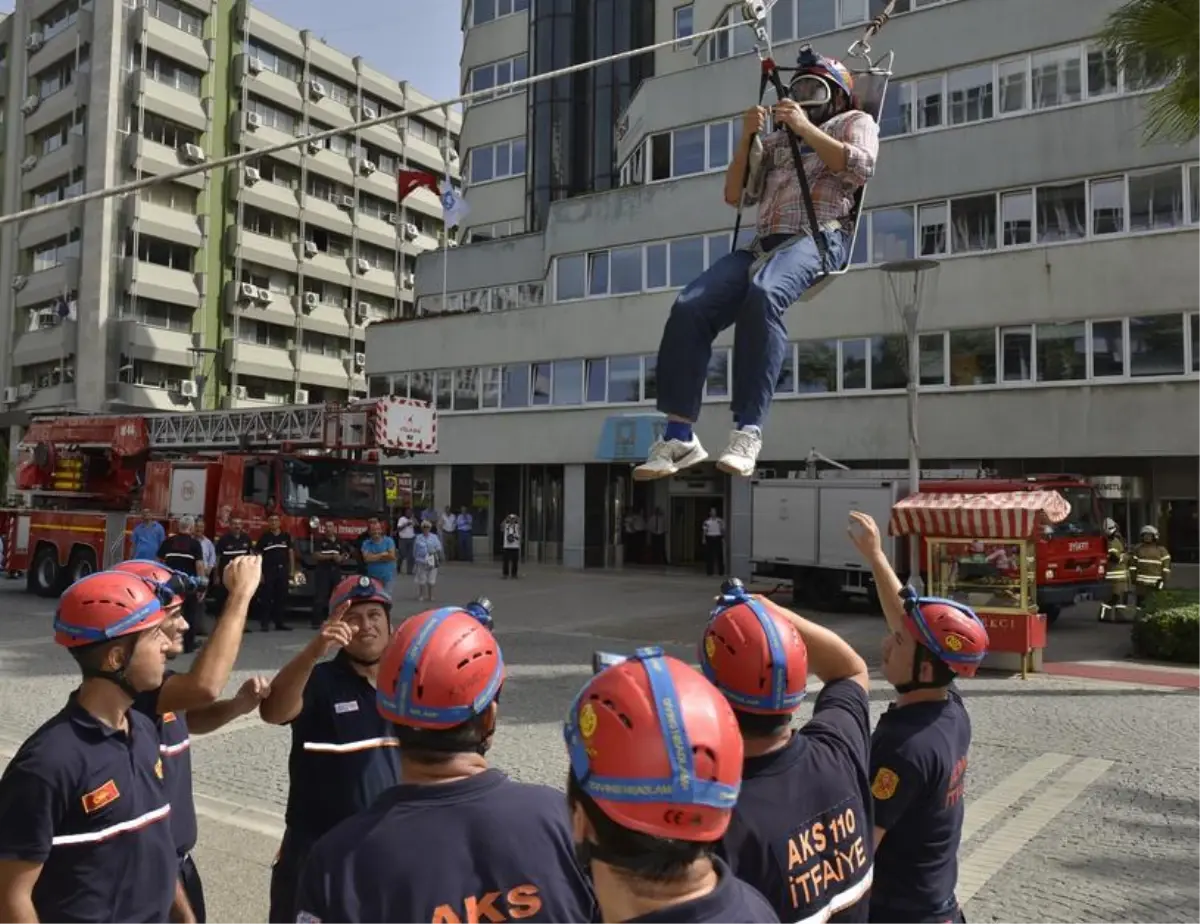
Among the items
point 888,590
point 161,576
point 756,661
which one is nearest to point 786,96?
point 888,590

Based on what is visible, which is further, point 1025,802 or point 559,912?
point 1025,802

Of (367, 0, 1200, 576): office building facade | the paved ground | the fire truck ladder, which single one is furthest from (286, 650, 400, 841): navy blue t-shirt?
(367, 0, 1200, 576): office building facade

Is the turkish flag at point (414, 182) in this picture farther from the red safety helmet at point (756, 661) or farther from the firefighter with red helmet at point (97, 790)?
the red safety helmet at point (756, 661)

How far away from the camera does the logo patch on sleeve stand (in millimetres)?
2863

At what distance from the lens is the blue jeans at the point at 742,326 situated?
12.3 ft

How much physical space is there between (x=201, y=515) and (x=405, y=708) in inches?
653

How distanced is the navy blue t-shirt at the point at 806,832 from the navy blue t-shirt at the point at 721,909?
0.55 m

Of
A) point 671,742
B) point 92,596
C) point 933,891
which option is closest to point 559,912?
point 671,742

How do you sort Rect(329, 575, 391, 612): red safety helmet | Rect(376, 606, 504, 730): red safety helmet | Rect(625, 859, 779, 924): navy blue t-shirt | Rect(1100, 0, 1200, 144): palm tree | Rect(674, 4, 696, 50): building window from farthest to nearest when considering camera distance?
Rect(674, 4, 696, 50): building window → Rect(1100, 0, 1200, 144): palm tree → Rect(329, 575, 391, 612): red safety helmet → Rect(376, 606, 504, 730): red safety helmet → Rect(625, 859, 779, 924): navy blue t-shirt

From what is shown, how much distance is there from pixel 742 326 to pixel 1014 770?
19.4 ft

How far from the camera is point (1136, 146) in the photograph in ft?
70.7

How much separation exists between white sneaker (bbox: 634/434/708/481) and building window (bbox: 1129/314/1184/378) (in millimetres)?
21184

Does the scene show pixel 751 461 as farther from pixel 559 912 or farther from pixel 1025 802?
pixel 1025 802

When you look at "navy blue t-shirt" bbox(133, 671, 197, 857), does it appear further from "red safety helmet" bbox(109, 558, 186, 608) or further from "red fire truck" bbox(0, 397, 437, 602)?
"red fire truck" bbox(0, 397, 437, 602)
